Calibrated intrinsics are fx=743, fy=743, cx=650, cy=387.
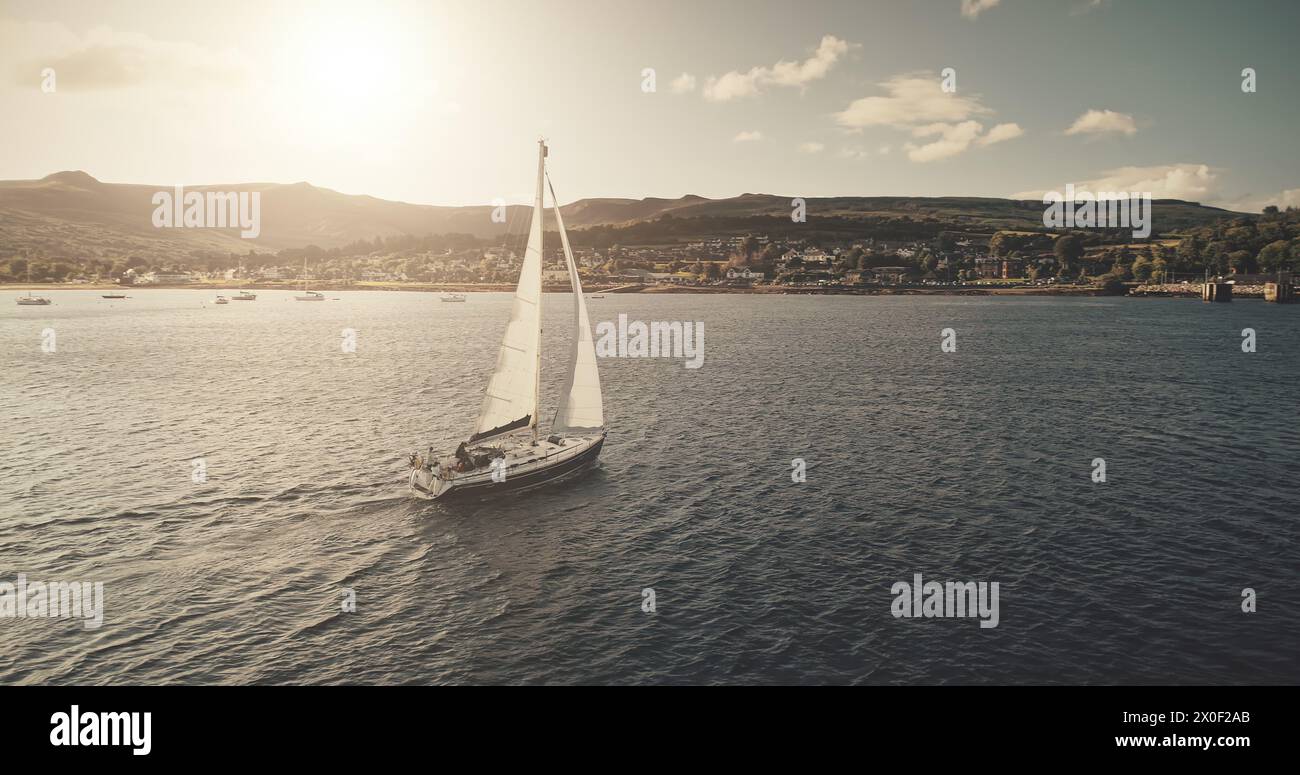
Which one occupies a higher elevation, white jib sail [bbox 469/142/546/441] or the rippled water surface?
white jib sail [bbox 469/142/546/441]

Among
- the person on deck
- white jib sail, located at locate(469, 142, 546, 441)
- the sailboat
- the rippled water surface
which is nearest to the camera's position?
the rippled water surface

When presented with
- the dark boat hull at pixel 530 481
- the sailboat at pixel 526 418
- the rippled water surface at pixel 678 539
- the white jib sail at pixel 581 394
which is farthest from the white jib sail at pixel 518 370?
the rippled water surface at pixel 678 539

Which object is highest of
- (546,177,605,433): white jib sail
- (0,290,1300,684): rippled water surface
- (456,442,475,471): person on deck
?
(546,177,605,433): white jib sail

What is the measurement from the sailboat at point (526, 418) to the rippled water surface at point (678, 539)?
6.78ft

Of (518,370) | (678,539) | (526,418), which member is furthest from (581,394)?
(678,539)

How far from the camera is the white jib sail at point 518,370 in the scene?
5075cm

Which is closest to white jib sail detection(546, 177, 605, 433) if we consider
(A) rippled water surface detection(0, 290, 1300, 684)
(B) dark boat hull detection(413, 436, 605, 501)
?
(B) dark boat hull detection(413, 436, 605, 501)

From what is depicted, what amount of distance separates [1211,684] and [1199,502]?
2681cm

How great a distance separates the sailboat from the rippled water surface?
207cm

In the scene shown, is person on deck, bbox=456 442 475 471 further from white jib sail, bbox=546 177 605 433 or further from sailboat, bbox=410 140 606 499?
white jib sail, bbox=546 177 605 433

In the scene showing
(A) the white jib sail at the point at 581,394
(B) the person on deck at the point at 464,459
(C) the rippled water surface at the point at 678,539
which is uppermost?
(A) the white jib sail at the point at 581,394

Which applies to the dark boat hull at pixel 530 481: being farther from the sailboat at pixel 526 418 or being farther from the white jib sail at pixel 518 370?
the white jib sail at pixel 518 370

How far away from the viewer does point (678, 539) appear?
44812 mm

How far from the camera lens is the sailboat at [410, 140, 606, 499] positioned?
163 ft
